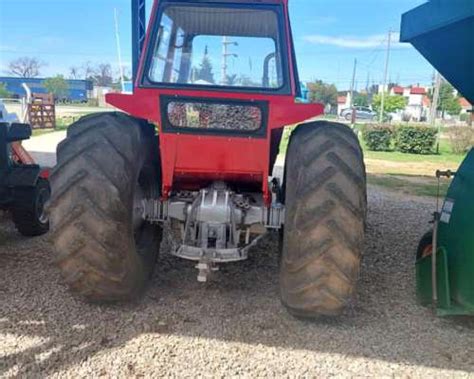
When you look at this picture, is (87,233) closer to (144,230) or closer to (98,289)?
(98,289)

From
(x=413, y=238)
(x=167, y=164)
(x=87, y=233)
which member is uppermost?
(x=167, y=164)

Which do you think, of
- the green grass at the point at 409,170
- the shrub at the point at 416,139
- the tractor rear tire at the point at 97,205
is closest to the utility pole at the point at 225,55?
the tractor rear tire at the point at 97,205

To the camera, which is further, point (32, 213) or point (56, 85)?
point (56, 85)

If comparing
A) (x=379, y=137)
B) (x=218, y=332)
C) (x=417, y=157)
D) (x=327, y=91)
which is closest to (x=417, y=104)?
(x=327, y=91)

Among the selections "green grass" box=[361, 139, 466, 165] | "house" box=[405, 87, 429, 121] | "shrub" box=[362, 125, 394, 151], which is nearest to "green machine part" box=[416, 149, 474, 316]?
"green grass" box=[361, 139, 466, 165]

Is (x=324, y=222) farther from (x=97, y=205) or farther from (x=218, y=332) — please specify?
(x=97, y=205)

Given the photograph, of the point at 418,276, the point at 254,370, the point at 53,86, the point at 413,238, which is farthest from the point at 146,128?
the point at 53,86

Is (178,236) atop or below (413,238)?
atop

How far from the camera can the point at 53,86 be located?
194ft

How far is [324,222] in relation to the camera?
10.5 ft

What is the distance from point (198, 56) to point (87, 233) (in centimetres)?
157

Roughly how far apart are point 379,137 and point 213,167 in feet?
59.2

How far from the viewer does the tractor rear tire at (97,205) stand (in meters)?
3.25

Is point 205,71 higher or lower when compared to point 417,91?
higher
